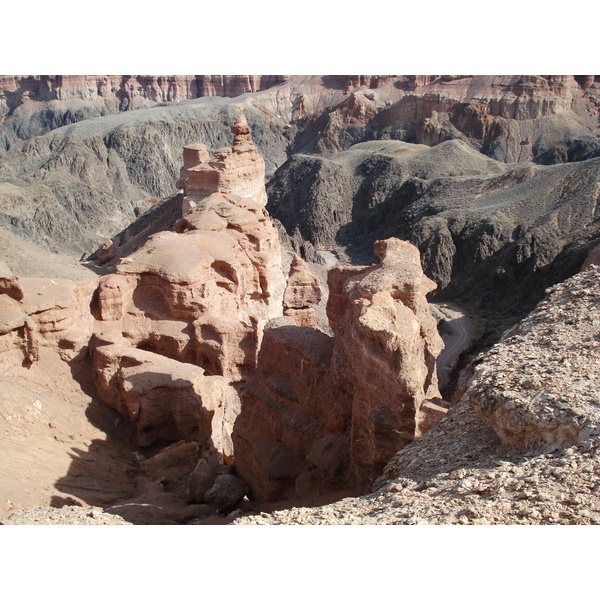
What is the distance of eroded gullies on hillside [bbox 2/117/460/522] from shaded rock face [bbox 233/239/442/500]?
3 cm

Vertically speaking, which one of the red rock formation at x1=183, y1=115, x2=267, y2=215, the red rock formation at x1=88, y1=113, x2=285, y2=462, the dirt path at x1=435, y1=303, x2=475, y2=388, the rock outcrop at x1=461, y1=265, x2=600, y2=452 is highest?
the red rock formation at x1=183, y1=115, x2=267, y2=215

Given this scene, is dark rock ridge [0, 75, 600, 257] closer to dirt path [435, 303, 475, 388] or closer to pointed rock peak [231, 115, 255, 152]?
pointed rock peak [231, 115, 255, 152]

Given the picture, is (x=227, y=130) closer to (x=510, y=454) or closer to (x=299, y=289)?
(x=299, y=289)

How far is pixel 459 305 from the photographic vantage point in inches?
1547

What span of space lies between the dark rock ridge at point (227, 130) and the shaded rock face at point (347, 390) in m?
48.3

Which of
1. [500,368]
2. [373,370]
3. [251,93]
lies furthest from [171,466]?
[251,93]

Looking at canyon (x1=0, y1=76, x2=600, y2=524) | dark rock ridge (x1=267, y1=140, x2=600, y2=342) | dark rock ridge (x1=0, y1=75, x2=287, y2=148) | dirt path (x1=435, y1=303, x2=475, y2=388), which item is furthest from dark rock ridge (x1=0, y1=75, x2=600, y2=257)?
dirt path (x1=435, y1=303, x2=475, y2=388)

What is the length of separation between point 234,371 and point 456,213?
3461cm

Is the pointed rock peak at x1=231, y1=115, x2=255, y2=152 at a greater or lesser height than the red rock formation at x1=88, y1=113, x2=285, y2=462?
greater

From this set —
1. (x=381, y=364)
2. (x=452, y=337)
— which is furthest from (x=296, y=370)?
(x=452, y=337)

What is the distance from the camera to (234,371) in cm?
1866

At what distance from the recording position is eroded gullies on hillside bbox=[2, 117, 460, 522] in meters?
11.5

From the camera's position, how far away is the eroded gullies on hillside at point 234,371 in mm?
11469

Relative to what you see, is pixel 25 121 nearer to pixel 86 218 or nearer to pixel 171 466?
pixel 86 218
